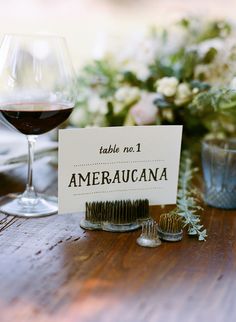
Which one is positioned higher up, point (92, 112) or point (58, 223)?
point (92, 112)

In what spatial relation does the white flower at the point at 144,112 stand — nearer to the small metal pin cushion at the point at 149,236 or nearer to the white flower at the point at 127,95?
the white flower at the point at 127,95

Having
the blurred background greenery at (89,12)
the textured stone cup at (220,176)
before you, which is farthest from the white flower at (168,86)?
the blurred background greenery at (89,12)

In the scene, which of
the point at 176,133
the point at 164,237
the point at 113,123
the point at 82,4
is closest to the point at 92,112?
the point at 113,123

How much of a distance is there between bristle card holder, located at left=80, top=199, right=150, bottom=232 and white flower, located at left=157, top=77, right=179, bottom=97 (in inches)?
16.5

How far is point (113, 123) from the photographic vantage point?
1.32 m

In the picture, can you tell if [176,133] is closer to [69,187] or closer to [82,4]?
[69,187]

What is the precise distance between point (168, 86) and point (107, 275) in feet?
2.00

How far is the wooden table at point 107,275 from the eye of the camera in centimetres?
58

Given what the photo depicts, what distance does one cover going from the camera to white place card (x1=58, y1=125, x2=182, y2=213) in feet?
2.65

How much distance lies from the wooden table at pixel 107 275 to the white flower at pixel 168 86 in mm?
401

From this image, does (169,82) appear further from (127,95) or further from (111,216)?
(111,216)

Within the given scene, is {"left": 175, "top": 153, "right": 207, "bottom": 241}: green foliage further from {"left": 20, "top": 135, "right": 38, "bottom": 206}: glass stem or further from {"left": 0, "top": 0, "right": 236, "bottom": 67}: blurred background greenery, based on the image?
{"left": 0, "top": 0, "right": 236, "bottom": 67}: blurred background greenery

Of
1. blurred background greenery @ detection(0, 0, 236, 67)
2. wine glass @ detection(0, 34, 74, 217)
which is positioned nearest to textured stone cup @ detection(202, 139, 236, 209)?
wine glass @ detection(0, 34, 74, 217)

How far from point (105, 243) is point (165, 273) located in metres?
0.12
